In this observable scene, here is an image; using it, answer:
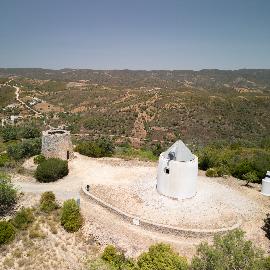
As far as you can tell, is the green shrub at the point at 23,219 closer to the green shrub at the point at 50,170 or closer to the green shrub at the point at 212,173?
the green shrub at the point at 50,170

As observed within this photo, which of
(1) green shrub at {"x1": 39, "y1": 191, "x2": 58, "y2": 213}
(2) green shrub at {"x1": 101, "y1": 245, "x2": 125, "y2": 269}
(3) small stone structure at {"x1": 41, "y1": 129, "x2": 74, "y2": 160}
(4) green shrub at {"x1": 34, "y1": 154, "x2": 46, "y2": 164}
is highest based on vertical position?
(3) small stone structure at {"x1": 41, "y1": 129, "x2": 74, "y2": 160}

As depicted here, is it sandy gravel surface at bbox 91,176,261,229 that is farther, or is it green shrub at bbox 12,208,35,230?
sandy gravel surface at bbox 91,176,261,229

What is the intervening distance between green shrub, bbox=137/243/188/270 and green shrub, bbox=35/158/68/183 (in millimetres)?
11351

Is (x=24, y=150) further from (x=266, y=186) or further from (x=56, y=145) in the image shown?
(x=266, y=186)

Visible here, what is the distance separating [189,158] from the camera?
21562mm

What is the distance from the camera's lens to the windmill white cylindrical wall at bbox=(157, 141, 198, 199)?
2112 cm

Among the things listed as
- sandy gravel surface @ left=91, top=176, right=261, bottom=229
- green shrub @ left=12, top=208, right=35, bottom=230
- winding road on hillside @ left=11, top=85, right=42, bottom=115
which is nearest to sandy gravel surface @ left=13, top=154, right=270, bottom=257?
sandy gravel surface @ left=91, top=176, right=261, bottom=229

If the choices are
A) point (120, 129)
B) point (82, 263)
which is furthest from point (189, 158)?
point (120, 129)

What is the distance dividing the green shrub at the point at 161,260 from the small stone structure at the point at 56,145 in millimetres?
14485

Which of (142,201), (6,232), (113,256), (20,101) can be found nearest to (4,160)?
(6,232)

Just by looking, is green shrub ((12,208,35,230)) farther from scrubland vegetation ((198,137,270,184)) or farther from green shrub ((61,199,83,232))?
scrubland vegetation ((198,137,270,184))

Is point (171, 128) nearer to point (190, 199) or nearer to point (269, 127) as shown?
point (269, 127)

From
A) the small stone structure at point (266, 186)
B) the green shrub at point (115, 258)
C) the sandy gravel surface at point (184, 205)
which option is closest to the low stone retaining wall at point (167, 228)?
the sandy gravel surface at point (184, 205)

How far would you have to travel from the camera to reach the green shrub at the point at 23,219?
727 inches
